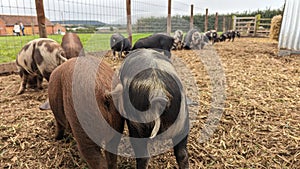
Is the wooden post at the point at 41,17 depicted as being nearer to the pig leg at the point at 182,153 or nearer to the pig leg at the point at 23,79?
the pig leg at the point at 23,79

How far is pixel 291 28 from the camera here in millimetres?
6836

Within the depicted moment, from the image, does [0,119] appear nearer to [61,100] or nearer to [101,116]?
[61,100]

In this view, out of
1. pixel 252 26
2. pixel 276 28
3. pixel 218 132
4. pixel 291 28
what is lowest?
pixel 218 132

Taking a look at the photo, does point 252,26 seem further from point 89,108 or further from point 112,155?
point 89,108

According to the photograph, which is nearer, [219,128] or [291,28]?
[219,128]

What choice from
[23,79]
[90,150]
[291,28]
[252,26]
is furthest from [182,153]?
[252,26]

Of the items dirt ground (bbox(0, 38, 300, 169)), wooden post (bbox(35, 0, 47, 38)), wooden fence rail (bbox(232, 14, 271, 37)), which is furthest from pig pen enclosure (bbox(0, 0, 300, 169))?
wooden fence rail (bbox(232, 14, 271, 37))

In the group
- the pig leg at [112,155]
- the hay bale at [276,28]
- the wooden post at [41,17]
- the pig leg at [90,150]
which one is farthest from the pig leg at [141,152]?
the hay bale at [276,28]

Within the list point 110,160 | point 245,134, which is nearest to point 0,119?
point 110,160

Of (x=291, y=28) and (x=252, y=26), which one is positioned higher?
(x=252, y=26)

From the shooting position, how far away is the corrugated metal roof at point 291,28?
6.59m

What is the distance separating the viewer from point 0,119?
2543mm

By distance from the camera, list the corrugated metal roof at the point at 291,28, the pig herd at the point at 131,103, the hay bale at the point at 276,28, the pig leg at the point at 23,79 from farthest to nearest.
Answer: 1. the hay bale at the point at 276,28
2. the corrugated metal roof at the point at 291,28
3. the pig leg at the point at 23,79
4. the pig herd at the point at 131,103

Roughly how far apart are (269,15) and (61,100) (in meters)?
28.2
